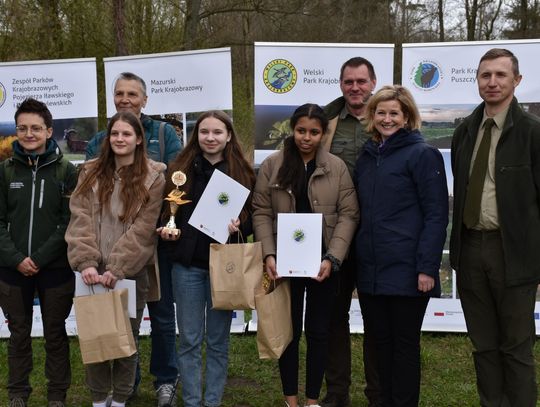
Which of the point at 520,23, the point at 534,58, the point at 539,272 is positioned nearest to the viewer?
the point at 539,272

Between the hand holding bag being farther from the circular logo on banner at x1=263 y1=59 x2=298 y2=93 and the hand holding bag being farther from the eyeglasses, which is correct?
the circular logo on banner at x1=263 y1=59 x2=298 y2=93

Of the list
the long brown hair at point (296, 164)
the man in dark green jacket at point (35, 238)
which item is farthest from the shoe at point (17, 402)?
the long brown hair at point (296, 164)

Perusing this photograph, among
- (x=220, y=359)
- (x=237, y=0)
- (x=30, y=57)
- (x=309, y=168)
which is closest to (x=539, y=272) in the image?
(x=309, y=168)

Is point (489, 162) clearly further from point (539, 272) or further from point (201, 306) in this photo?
point (201, 306)

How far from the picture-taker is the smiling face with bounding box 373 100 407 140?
12.2 ft

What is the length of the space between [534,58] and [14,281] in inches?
177

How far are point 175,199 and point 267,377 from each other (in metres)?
1.99

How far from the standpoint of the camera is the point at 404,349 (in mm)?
3785

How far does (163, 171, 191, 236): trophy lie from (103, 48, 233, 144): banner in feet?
6.14

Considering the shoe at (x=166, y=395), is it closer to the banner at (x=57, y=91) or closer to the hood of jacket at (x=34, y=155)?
the hood of jacket at (x=34, y=155)

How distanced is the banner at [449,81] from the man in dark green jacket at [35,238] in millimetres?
3153

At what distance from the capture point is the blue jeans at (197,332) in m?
3.86

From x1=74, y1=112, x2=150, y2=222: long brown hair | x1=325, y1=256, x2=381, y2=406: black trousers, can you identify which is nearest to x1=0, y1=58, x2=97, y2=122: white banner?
x1=74, y1=112, x2=150, y2=222: long brown hair

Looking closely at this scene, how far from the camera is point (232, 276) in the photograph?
3684 millimetres
